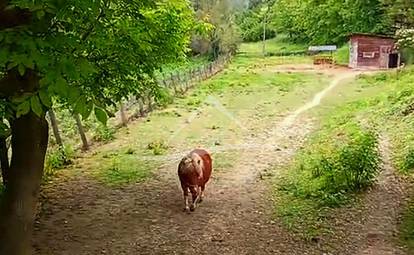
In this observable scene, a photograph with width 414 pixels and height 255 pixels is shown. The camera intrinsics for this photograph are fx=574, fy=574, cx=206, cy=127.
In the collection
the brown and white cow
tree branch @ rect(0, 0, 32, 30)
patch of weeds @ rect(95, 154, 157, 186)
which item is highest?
tree branch @ rect(0, 0, 32, 30)

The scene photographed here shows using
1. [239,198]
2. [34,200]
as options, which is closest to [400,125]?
[239,198]

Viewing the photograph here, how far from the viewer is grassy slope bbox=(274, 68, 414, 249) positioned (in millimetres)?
9273

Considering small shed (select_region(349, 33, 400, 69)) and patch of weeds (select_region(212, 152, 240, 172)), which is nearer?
patch of weeds (select_region(212, 152, 240, 172))

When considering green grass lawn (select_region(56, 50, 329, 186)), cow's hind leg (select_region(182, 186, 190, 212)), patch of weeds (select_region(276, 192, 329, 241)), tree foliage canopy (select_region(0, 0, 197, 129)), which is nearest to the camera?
tree foliage canopy (select_region(0, 0, 197, 129))

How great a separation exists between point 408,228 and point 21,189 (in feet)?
18.2

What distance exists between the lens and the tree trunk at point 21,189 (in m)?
6.46

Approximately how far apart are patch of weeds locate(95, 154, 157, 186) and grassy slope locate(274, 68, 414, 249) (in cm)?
319

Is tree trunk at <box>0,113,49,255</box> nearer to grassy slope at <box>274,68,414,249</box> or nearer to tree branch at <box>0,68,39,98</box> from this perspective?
tree branch at <box>0,68,39,98</box>

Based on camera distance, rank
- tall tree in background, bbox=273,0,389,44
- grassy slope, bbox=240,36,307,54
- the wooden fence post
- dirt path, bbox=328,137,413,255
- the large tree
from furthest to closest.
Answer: grassy slope, bbox=240,36,307,54
tall tree in background, bbox=273,0,389,44
the wooden fence post
dirt path, bbox=328,137,413,255
the large tree

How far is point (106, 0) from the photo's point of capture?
5.03 m

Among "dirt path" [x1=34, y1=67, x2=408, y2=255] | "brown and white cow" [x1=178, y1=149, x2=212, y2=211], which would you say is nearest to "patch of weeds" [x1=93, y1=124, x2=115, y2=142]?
"dirt path" [x1=34, y1=67, x2=408, y2=255]

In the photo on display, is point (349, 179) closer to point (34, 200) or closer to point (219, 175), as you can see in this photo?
point (219, 175)

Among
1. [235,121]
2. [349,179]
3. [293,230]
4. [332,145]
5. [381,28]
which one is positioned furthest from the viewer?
[381,28]

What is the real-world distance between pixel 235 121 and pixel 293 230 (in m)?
12.3
